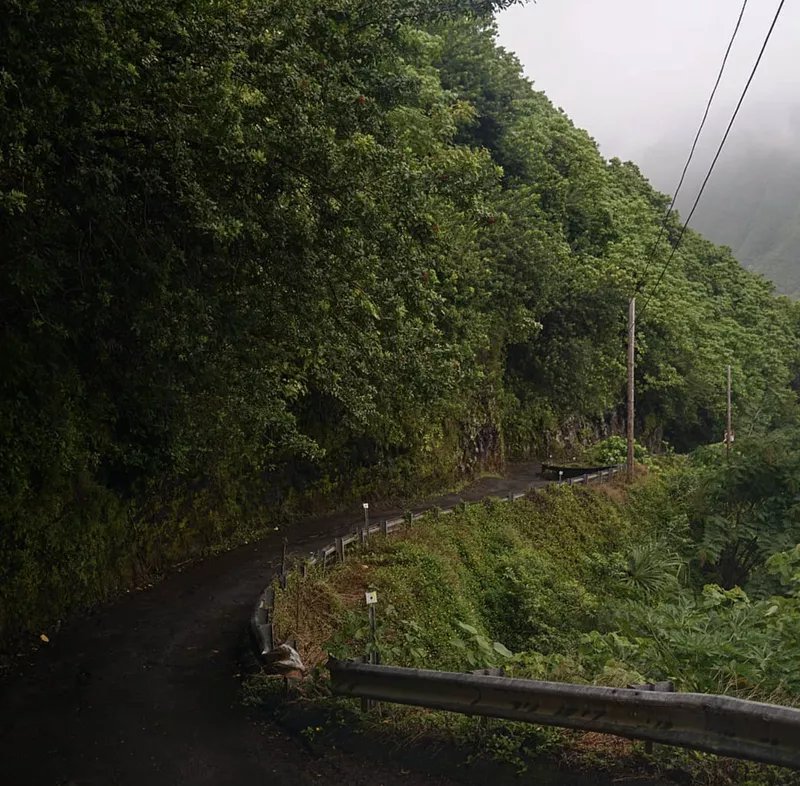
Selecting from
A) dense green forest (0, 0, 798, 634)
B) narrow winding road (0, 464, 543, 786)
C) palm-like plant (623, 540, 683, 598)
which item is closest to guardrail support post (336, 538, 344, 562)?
narrow winding road (0, 464, 543, 786)

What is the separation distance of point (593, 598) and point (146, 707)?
12657mm

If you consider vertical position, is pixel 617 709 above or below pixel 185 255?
below

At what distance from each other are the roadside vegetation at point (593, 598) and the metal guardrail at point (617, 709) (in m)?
0.31

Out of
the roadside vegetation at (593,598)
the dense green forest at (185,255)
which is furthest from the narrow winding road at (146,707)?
the dense green forest at (185,255)

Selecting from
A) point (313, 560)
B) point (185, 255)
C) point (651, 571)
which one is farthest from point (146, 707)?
point (651, 571)

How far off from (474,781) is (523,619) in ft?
40.7

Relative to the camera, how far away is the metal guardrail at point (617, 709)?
13.7ft

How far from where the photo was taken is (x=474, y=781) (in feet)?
16.8

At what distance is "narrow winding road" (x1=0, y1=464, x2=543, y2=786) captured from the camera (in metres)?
6.25

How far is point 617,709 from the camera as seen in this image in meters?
4.84

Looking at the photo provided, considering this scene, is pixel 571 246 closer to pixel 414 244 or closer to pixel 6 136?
pixel 414 244

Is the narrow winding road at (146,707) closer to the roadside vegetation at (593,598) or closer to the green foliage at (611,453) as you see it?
the roadside vegetation at (593,598)

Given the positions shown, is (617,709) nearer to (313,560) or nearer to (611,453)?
(313,560)

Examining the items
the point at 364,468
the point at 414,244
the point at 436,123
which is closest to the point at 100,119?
the point at 414,244
